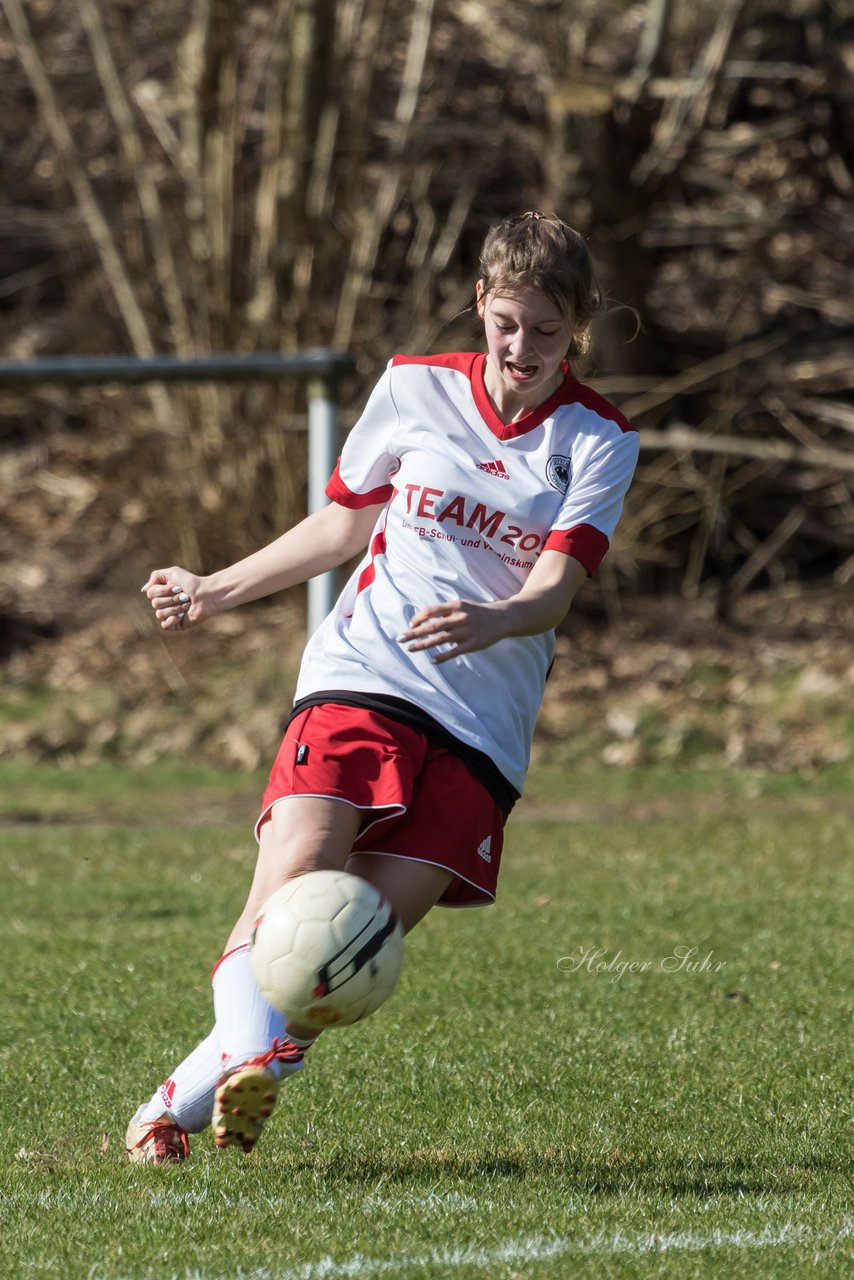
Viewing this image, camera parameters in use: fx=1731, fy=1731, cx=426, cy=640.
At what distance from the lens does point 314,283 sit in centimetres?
1151

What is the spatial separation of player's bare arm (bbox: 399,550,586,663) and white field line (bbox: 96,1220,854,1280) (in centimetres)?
106

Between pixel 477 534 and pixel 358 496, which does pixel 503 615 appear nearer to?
pixel 477 534

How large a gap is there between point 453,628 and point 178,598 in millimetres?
912

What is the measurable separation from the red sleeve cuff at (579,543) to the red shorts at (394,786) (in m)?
0.48

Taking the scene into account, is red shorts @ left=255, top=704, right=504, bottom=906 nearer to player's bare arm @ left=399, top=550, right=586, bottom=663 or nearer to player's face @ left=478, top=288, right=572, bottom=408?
player's bare arm @ left=399, top=550, right=586, bottom=663

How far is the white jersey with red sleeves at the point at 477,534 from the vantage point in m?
3.61

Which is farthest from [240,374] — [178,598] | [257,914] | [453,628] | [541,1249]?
[541,1249]

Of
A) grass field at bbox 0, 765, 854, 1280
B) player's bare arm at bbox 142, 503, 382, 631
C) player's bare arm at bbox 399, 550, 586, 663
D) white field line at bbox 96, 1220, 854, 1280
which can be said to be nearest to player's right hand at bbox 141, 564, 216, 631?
player's bare arm at bbox 142, 503, 382, 631

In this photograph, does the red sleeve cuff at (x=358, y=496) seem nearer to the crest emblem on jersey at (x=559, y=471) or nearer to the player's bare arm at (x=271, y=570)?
the player's bare arm at (x=271, y=570)

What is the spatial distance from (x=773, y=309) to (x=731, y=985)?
26.6ft

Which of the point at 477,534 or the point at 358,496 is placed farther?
the point at 358,496

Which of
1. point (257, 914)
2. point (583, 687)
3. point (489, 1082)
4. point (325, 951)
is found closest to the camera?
point (325, 951)

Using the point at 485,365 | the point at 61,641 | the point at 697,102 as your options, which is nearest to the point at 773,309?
the point at 697,102

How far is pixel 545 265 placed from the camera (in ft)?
11.5
